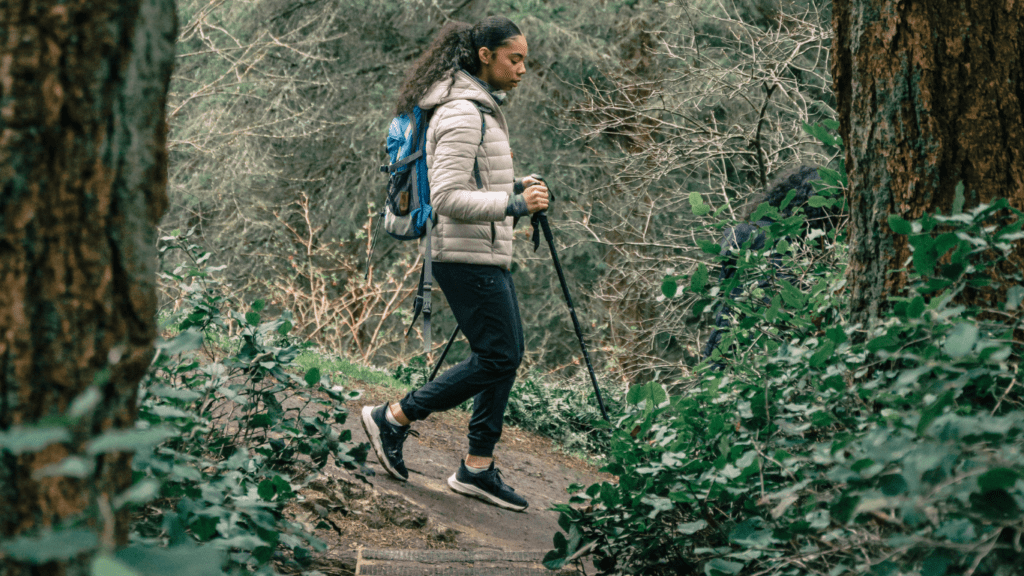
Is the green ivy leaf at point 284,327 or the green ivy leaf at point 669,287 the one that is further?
the green ivy leaf at point 284,327

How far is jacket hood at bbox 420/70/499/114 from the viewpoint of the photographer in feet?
13.0

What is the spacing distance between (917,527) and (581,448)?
5792 millimetres

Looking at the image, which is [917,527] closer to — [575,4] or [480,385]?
[480,385]

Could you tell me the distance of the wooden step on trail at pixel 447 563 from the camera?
3.06m

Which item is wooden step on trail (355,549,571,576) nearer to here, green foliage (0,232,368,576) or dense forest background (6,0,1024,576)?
dense forest background (6,0,1024,576)

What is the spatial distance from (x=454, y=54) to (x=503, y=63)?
0.24 meters

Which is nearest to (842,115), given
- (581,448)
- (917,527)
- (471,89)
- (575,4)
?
(917,527)

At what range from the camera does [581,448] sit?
731cm

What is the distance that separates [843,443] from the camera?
1.82 meters

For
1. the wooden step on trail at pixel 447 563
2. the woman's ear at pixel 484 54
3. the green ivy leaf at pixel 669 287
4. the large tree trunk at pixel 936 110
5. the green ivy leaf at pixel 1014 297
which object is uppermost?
the woman's ear at pixel 484 54

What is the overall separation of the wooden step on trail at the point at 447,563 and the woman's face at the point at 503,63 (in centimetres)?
217

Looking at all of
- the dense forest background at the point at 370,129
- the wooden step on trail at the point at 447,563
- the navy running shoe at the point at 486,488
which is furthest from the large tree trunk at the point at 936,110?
the dense forest background at the point at 370,129

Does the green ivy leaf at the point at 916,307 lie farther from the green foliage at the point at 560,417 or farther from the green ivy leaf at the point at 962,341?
the green foliage at the point at 560,417

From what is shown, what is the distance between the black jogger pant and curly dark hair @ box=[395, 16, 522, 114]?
2.71ft
